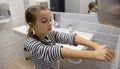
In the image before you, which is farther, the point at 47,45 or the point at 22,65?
the point at 22,65

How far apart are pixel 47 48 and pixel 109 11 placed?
35 cm

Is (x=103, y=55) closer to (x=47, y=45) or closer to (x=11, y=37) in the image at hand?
(x=47, y=45)

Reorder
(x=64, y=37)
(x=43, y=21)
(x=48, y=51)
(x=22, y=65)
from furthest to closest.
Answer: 1. (x=22, y=65)
2. (x=64, y=37)
3. (x=43, y=21)
4. (x=48, y=51)

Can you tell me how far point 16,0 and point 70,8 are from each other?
0.89 m

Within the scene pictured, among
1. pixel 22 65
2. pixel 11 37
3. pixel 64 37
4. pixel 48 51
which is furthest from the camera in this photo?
pixel 22 65

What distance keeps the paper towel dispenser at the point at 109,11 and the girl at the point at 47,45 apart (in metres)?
0.12

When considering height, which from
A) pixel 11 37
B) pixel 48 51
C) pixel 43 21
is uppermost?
pixel 43 21

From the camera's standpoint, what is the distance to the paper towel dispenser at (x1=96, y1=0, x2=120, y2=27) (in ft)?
1.55

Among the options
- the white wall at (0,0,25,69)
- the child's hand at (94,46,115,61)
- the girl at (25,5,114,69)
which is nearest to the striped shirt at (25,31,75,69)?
the girl at (25,5,114,69)

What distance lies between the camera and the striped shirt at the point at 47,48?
629 millimetres

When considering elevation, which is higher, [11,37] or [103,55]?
[103,55]

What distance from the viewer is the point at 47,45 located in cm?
73

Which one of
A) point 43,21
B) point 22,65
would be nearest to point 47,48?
point 43,21

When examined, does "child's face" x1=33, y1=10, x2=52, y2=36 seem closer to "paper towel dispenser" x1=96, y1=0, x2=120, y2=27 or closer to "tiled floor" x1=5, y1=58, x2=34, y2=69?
"paper towel dispenser" x1=96, y1=0, x2=120, y2=27
